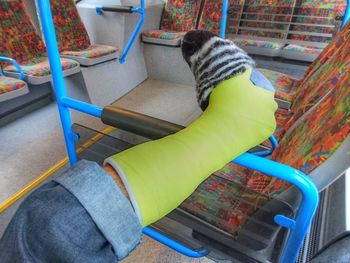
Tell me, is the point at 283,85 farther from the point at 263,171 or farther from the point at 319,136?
the point at 263,171

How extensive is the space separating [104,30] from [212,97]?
2.28 m

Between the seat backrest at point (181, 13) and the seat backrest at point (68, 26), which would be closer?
the seat backrest at point (68, 26)

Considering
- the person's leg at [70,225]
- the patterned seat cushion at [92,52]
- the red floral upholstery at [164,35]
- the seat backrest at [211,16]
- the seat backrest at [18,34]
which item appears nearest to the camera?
the person's leg at [70,225]

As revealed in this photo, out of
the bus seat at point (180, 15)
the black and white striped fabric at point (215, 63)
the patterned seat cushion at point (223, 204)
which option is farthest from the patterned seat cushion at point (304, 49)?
the patterned seat cushion at point (223, 204)

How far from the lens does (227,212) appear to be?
2.09 feet

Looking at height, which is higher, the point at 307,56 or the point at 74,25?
the point at 74,25

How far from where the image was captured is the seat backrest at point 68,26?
6.97 ft

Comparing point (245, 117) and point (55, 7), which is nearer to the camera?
point (245, 117)

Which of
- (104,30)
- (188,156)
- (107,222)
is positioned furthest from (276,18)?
(107,222)

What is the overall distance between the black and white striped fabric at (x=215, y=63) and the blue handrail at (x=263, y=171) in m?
0.19

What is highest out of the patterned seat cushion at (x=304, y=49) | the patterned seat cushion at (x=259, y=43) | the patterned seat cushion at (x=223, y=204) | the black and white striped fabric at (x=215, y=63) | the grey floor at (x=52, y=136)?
the black and white striped fabric at (x=215, y=63)

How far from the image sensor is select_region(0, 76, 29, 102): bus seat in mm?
1455

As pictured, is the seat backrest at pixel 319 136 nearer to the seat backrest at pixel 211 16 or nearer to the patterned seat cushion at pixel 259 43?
the patterned seat cushion at pixel 259 43

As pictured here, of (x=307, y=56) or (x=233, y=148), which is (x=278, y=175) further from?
(x=307, y=56)
